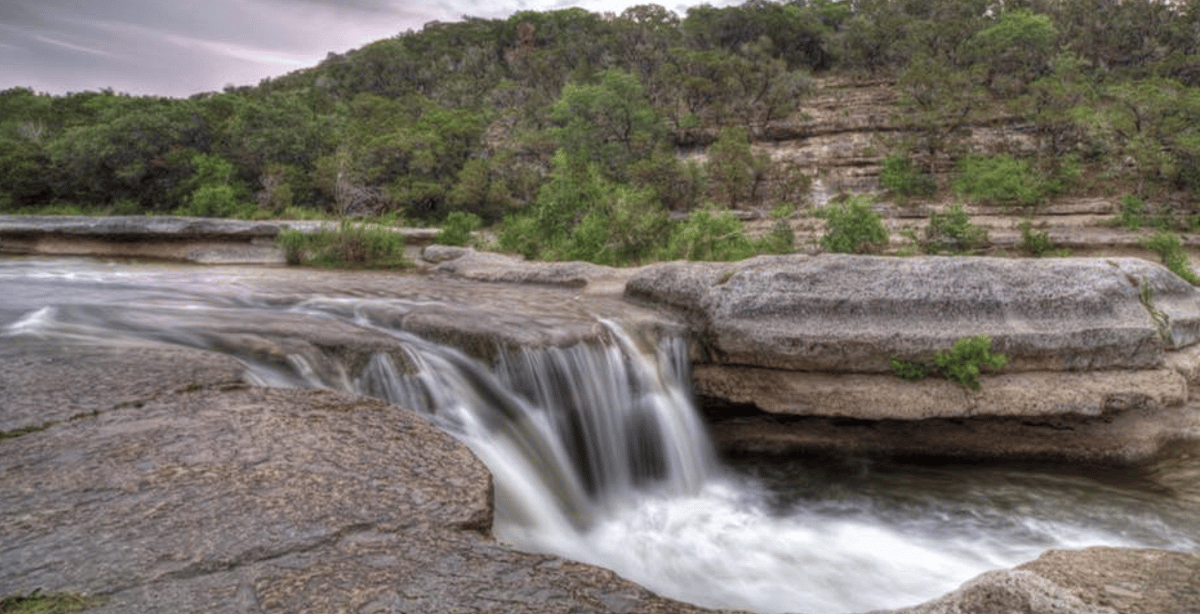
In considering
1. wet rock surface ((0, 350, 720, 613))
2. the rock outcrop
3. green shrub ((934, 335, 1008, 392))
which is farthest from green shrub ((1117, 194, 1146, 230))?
wet rock surface ((0, 350, 720, 613))

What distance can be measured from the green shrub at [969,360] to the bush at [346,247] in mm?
10481

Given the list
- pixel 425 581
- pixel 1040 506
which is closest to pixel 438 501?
pixel 425 581

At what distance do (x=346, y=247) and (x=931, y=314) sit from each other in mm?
11397

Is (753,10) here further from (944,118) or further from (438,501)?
(438,501)

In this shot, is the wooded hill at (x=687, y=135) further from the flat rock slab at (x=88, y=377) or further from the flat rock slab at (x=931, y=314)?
the flat rock slab at (x=88, y=377)

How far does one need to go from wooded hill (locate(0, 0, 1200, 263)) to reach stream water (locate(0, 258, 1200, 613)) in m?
9.54

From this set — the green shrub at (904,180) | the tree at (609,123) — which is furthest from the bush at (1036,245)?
the tree at (609,123)

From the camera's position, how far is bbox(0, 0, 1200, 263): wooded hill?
3139 centimetres

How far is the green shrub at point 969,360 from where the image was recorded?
310 inches

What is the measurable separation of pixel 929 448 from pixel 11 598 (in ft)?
28.7

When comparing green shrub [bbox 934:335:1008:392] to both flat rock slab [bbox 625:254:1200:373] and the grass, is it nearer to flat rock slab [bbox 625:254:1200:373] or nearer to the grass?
flat rock slab [bbox 625:254:1200:373]

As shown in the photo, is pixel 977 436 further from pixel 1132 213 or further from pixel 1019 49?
pixel 1019 49

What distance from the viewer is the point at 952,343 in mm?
7984

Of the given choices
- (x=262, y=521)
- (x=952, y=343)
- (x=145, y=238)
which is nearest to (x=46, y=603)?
(x=262, y=521)
